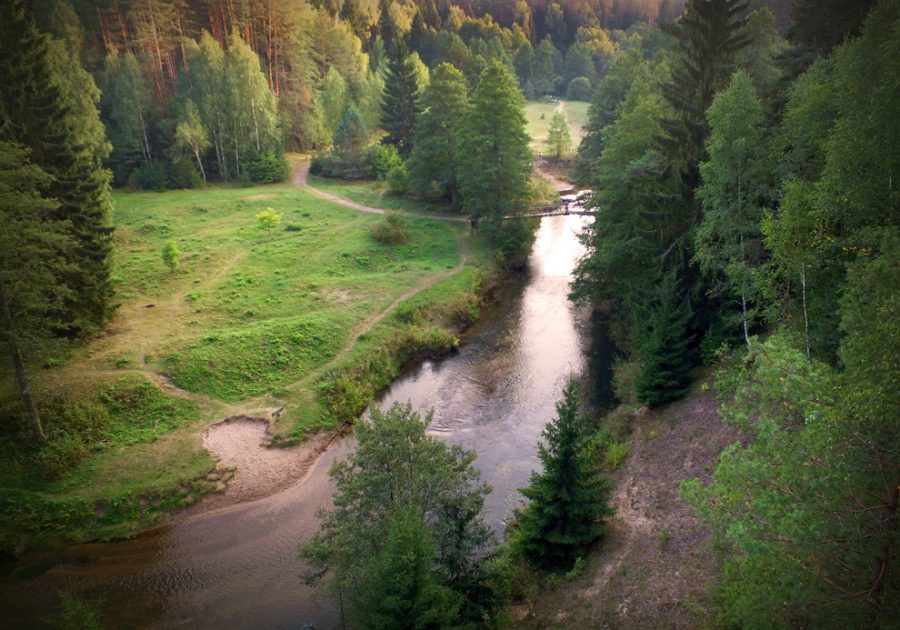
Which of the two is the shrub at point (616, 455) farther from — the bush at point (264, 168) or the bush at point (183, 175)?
the bush at point (183, 175)

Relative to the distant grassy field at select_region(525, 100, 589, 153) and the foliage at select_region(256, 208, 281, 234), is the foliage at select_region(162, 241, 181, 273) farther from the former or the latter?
→ the distant grassy field at select_region(525, 100, 589, 153)

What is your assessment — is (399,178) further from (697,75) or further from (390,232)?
(697,75)

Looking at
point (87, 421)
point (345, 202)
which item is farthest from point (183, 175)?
point (87, 421)

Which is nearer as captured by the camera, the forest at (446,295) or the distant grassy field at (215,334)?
the forest at (446,295)

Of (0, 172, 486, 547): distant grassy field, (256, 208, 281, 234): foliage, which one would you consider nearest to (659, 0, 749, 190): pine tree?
(0, 172, 486, 547): distant grassy field

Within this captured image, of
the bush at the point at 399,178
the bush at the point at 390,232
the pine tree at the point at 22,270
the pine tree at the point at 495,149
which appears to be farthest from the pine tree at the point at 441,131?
the pine tree at the point at 22,270

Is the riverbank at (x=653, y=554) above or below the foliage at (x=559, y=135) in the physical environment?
below
